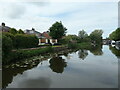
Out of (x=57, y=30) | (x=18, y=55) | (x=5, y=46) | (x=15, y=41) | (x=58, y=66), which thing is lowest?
(x=58, y=66)

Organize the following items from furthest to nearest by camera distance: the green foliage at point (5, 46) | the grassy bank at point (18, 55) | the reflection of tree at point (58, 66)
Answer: the grassy bank at point (18, 55)
the green foliage at point (5, 46)
the reflection of tree at point (58, 66)

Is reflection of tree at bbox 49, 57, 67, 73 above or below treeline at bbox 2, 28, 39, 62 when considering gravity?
below

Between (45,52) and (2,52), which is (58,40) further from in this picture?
(2,52)

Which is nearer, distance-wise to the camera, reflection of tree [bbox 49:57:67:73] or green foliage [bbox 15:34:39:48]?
reflection of tree [bbox 49:57:67:73]

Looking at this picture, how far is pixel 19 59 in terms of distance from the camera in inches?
714

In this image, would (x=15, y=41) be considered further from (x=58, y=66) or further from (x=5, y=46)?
(x=58, y=66)

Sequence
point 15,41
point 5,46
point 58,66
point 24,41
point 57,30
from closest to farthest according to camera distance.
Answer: point 5,46 < point 58,66 < point 15,41 < point 24,41 < point 57,30

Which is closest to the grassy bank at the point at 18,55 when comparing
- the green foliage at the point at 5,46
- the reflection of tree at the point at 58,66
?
the green foliage at the point at 5,46

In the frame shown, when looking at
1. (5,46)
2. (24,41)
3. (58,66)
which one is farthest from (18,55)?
(24,41)

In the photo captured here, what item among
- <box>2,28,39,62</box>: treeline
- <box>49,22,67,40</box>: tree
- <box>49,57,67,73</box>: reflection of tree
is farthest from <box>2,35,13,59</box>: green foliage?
<box>49,22,67,40</box>: tree

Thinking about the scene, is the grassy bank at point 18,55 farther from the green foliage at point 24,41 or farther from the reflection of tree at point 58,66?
the reflection of tree at point 58,66

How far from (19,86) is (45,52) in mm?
18379

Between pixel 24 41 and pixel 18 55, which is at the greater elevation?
pixel 24 41

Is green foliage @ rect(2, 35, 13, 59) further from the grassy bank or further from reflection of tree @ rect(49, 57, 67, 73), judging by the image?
reflection of tree @ rect(49, 57, 67, 73)
